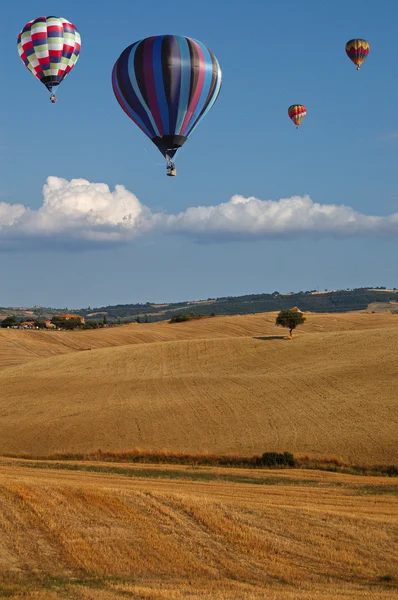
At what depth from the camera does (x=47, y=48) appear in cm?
5484

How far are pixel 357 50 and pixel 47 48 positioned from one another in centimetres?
2941

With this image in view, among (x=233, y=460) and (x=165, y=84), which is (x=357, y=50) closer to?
(x=165, y=84)

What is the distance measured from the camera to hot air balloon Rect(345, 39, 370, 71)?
7325cm

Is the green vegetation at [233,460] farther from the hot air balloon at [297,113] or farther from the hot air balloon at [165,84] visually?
the hot air balloon at [297,113]

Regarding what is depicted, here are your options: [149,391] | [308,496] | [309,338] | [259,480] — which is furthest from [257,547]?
[309,338]

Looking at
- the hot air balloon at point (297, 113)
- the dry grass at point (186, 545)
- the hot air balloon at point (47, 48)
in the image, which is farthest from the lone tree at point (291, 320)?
the dry grass at point (186, 545)

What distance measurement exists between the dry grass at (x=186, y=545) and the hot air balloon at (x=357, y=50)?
54739 millimetres

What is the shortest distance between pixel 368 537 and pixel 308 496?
20.4ft

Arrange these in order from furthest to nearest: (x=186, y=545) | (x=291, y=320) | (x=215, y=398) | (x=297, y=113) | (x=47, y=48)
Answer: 1. (x=297, y=113)
2. (x=291, y=320)
3. (x=47, y=48)
4. (x=215, y=398)
5. (x=186, y=545)

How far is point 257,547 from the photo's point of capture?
20312 mm

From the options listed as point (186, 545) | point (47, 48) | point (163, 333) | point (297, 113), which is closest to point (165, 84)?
point (47, 48)

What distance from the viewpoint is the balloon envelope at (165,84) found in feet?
134

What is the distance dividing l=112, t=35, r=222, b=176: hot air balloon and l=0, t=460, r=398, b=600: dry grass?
68.2ft

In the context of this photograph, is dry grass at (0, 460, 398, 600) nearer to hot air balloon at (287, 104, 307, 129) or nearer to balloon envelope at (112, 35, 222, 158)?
balloon envelope at (112, 35, 222, 158)
